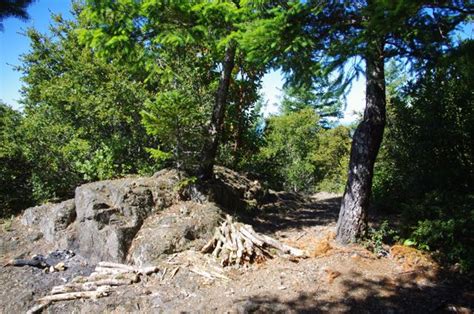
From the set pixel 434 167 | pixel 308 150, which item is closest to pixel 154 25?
pixel 434 167

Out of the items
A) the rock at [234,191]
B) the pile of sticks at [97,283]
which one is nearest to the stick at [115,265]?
the pile of sticks at [97,283]

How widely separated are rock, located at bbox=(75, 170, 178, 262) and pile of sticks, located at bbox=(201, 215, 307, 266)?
1.67 meters

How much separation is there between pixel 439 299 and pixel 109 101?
8.89 meters

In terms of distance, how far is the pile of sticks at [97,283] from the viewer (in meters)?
4.61

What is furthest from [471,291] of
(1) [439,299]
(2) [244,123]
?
(2) [244,123]

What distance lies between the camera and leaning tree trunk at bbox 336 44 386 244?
17.6 feet

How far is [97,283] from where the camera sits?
4.91 m

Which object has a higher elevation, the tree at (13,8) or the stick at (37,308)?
the tree at (13,8)

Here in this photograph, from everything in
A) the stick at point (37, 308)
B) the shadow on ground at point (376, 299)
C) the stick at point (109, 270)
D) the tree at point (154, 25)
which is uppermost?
the tree at point (154, 25)

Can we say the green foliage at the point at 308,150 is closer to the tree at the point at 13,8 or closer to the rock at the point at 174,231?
the rock at the point at 174,231

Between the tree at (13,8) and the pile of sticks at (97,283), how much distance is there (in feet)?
12.2

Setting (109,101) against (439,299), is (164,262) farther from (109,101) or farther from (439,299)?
(109,101)

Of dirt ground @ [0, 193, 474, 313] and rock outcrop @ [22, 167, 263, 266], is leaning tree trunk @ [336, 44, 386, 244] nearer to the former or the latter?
dirt ground @ [0, 193, 474, 313]

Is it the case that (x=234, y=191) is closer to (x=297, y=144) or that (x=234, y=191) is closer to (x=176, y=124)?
(x=176, y=124)
